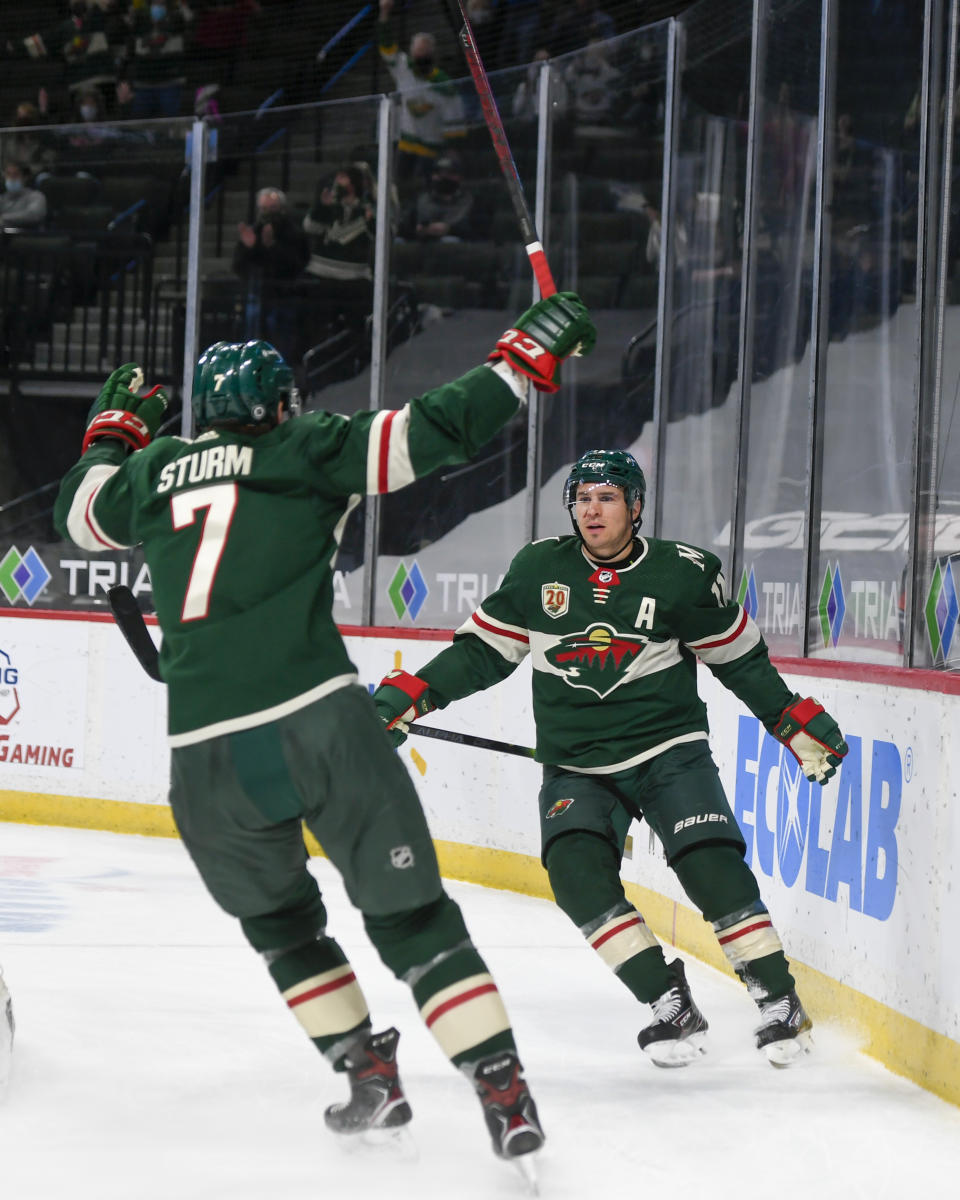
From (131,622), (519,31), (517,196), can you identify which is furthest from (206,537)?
(519,31)

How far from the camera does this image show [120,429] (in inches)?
100

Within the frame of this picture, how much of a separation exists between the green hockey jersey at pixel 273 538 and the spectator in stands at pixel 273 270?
16.2ft

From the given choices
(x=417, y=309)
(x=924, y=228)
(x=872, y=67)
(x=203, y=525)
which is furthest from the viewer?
(x=417, y=309)

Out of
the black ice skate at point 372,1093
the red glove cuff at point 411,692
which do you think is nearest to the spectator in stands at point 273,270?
the red glove cuff at point 411,692

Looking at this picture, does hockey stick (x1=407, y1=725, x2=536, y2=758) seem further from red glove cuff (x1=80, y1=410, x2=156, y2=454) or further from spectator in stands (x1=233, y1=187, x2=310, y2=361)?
spectator in stands (x1=233, y1=187, x2=310, y2=361)

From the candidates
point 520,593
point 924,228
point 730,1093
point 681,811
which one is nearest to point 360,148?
point 924,228

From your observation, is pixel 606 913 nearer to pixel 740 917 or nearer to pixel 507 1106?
pixel 740 917

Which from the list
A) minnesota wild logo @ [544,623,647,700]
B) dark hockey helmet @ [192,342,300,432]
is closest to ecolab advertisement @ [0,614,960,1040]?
minnesota wild logo @ [544,623,647,700]

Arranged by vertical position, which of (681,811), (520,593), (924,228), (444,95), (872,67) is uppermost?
(444,95)

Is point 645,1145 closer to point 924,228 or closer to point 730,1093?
point 730,1093

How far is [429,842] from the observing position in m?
2.27

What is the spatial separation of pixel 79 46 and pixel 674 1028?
8.83 meters

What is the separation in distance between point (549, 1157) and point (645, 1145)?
0.17m

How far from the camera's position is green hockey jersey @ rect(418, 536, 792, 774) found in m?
3.11
